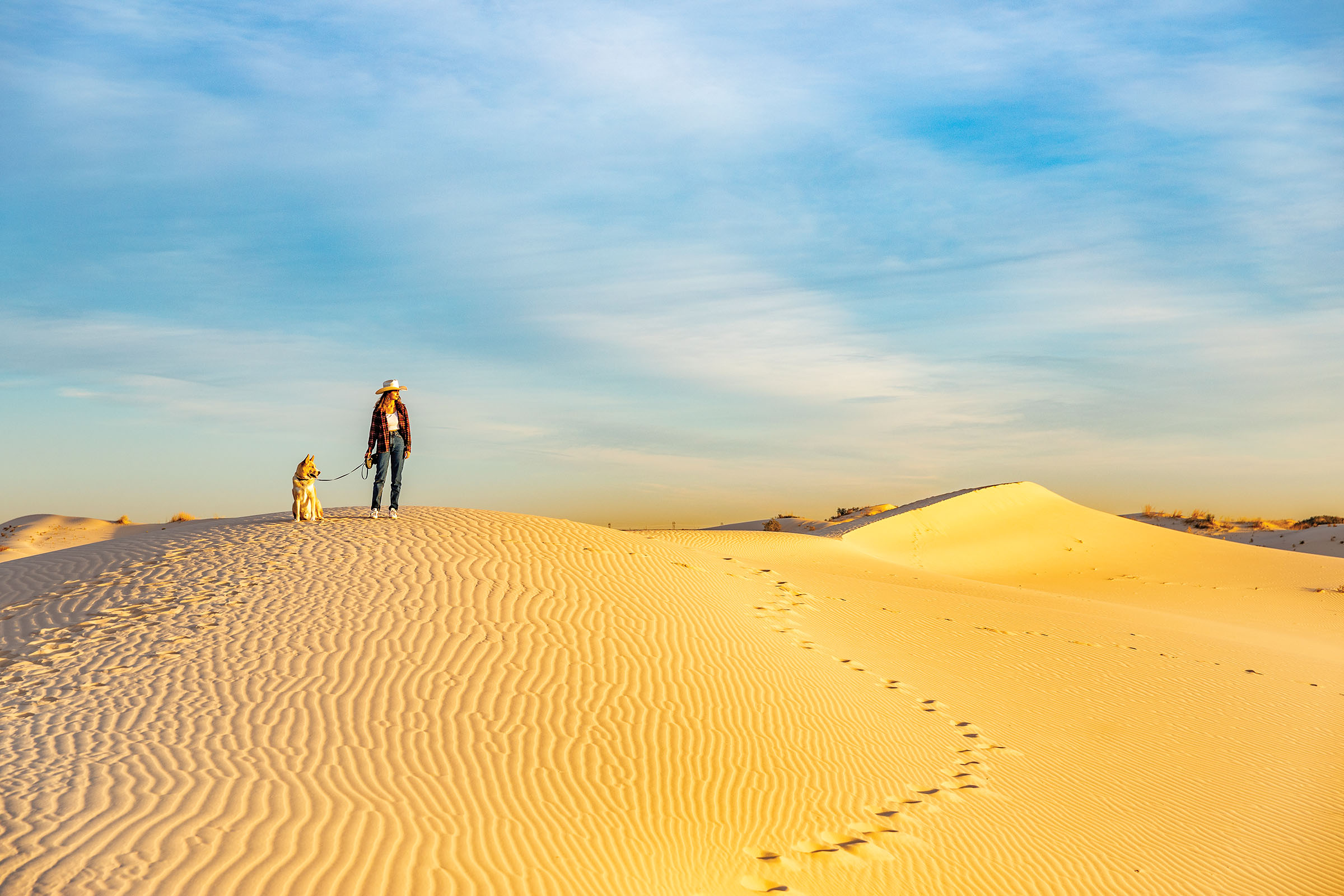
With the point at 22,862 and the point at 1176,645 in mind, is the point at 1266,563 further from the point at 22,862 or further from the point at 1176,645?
the point at 22,862

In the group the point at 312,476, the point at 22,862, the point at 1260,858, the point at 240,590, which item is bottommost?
the point at 1260,858

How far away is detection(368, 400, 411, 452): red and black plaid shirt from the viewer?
46.6 feet

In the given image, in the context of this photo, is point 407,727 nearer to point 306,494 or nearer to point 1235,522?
point 306,494

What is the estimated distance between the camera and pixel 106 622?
10.9 metres

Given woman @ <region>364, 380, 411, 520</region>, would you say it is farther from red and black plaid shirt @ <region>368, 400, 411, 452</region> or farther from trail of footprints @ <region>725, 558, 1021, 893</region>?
trail of footprints @ <region>725, 558, 1021, 893</region>

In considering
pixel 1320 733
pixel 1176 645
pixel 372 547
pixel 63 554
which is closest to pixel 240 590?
pixel 372 547

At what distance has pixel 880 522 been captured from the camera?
3541cm

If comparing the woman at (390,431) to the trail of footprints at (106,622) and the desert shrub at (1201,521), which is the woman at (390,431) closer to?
the trail of footprints at (106,622)

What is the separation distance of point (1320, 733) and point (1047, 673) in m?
3.52

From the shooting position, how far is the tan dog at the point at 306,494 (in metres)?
14.8

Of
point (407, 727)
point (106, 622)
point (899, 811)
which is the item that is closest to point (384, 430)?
point (106, 622)

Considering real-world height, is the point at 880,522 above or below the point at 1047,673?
above

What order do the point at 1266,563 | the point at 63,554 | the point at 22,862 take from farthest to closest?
the point at 1266,563
the point at 63,554
the point at 22,862

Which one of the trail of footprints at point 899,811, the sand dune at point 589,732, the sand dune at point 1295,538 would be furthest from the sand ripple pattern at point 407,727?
the sand dune at point 1295,538
